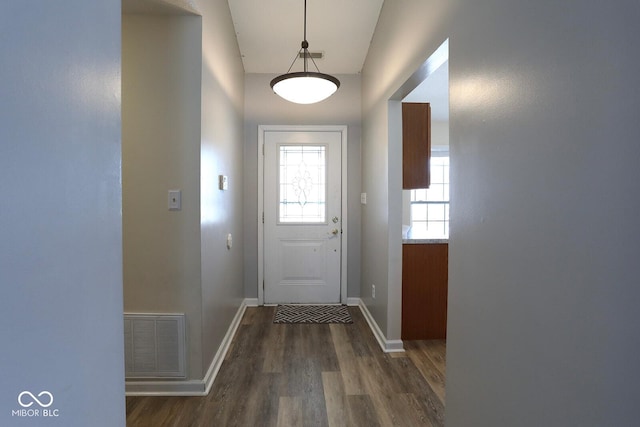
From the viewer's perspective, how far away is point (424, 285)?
295 centimetres

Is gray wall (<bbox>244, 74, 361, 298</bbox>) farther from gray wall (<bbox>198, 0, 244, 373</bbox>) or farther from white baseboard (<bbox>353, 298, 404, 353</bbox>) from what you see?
white baseboard (<bbox>353, 298, 404, 353</bbox>)

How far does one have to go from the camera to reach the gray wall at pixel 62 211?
659 mm

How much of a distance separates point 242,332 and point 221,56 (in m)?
2.48

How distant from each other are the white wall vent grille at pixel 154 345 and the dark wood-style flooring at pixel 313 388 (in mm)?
175

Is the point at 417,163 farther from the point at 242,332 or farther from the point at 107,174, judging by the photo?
the point at 107,174

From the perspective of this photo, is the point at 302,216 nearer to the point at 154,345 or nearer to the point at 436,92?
the point at 154,345

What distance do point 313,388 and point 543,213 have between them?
6.17 feet

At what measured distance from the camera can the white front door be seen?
4.00m

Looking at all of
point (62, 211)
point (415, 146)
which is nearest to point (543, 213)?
point (62, 211)

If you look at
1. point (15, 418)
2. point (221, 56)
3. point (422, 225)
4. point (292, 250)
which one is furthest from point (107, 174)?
point (422, 225)

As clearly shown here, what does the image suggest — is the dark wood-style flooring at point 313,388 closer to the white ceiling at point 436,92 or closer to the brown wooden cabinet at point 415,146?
the brown wooden cabinet at point 415,146

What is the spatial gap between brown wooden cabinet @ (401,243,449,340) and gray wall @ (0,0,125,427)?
7.72 ft

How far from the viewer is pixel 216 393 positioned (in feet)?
7.16

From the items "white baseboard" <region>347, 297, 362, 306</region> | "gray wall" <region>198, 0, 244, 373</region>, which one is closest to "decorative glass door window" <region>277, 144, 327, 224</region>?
"gray wall" <region>198, 0, 244, 373</region>
